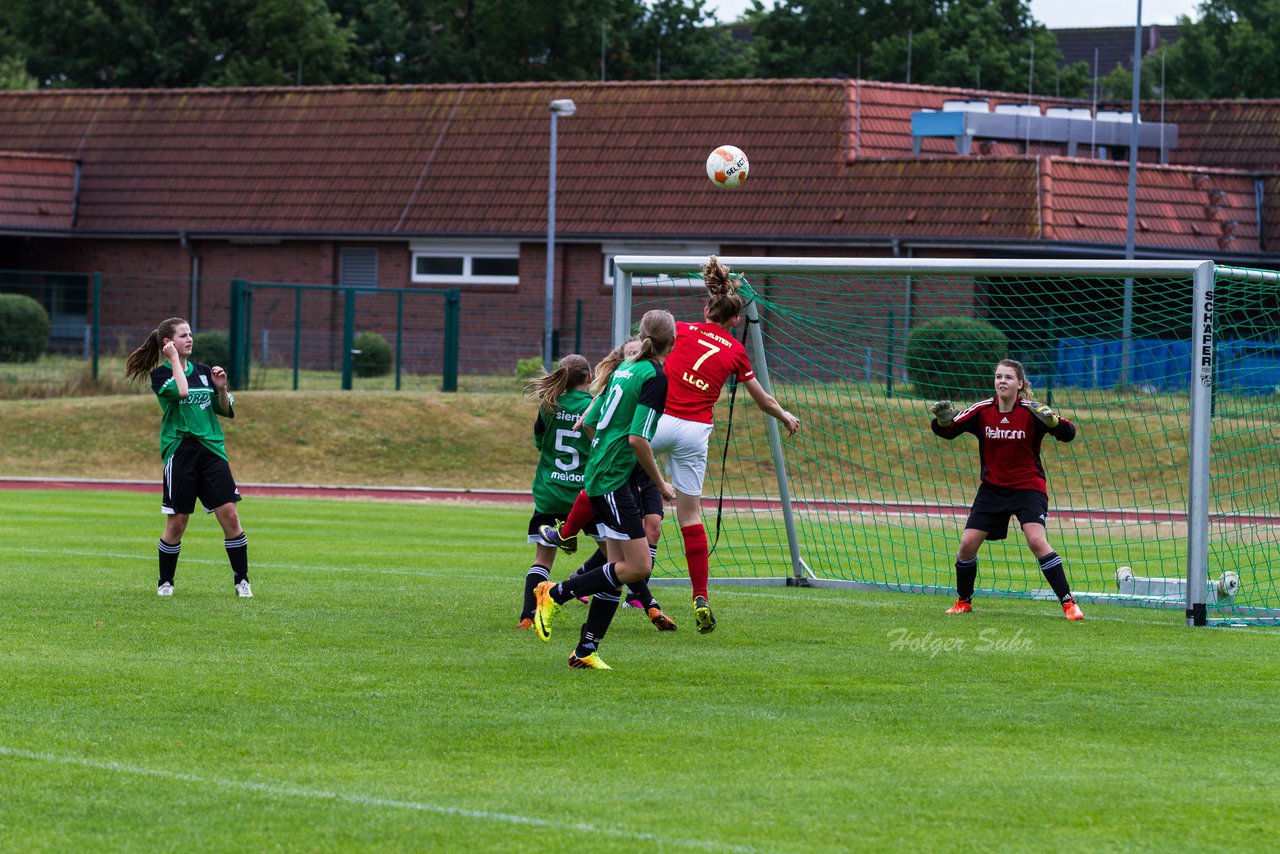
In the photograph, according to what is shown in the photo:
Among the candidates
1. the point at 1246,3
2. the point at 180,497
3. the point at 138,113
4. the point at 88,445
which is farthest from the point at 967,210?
the point at 1246,3

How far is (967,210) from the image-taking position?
33.2 m

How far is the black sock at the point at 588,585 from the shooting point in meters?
9.35

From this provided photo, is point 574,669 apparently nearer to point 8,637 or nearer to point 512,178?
point 8,637

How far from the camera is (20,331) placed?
31.9 meters

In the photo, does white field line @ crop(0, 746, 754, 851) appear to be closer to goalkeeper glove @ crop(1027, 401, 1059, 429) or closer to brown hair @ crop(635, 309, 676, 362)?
brown hair @ crop(635, 309, 676, 362)

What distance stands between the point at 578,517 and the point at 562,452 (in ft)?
2.17

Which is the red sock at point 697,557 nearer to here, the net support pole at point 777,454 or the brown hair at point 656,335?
the brown hair at point 656,335

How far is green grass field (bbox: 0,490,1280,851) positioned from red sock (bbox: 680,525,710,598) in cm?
35

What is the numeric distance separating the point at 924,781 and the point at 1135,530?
13443 mm

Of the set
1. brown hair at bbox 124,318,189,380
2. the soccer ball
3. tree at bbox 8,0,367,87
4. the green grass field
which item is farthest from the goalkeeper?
tree at bbox 8,0,367,87

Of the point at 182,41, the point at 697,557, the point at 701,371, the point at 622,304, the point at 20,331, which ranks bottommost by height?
the point at 697,557

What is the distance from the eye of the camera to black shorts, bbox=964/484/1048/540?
39.2 ft

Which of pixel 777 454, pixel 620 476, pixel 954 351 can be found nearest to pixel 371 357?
pixel 954 351

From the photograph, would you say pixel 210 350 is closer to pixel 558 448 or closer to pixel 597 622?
pixel 558 448
